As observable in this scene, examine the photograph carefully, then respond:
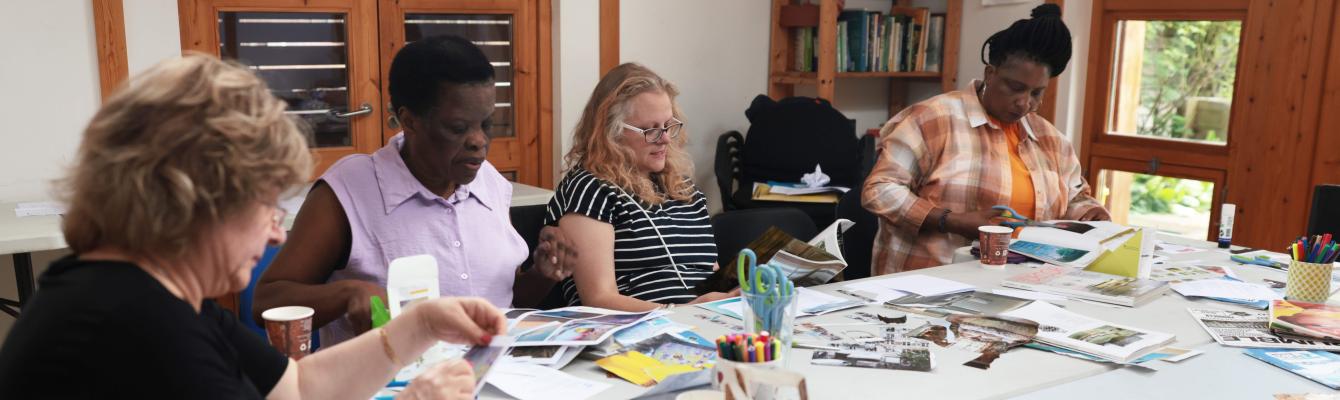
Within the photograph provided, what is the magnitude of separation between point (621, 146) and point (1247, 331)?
4.26 feet

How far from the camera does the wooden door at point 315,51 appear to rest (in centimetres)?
383

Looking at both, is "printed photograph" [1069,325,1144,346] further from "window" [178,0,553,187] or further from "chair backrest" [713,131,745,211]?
"chair backrest" [713,131,745,211]

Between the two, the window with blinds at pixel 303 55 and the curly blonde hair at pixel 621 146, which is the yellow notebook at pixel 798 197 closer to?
the window with blinds at pixel 303 55

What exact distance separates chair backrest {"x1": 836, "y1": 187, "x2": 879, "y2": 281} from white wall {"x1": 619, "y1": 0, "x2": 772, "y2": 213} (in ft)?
6.06

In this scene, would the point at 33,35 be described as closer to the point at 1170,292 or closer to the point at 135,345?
the point at 135,345

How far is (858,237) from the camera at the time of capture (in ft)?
10.2

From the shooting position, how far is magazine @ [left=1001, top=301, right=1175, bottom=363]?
177 cm

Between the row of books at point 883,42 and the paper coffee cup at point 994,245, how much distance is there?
2564 millimetres

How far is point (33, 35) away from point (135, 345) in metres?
3.07

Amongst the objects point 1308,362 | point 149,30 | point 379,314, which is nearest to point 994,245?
point 1308,362

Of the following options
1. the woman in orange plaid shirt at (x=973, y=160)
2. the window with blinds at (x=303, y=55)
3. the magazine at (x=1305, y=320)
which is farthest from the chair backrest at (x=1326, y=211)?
the window with blinds at (x=303, y=55)

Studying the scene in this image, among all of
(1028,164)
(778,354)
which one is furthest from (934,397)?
(1028,164)

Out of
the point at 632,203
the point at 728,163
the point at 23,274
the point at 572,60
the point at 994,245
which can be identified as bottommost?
the point at 23,274

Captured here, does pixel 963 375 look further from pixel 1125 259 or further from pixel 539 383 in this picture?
pixel 1125 259
